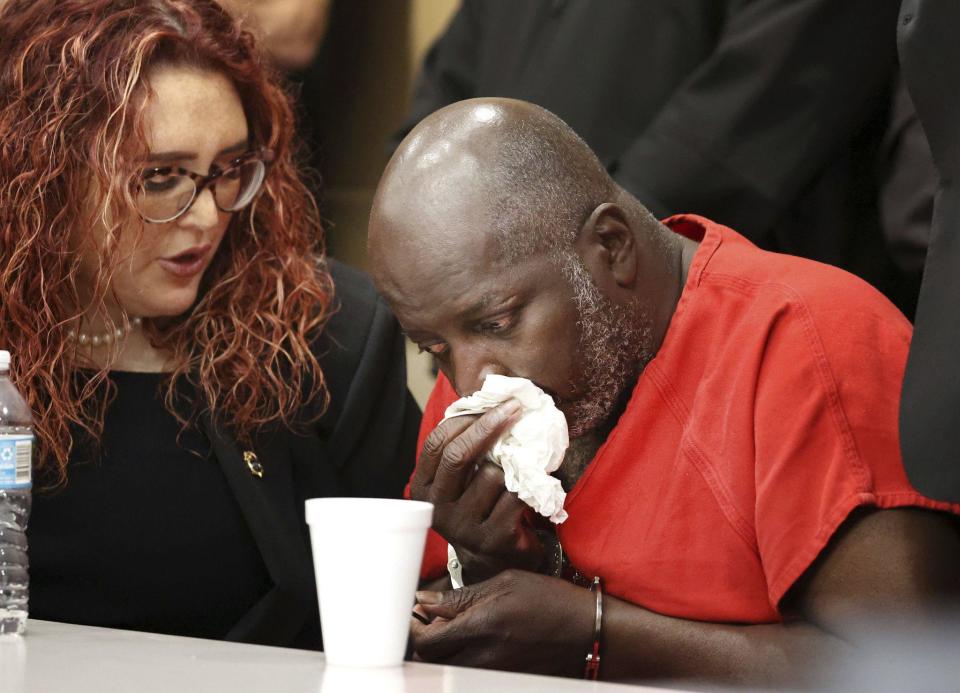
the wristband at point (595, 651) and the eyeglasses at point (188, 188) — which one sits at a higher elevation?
the eyeglasses at point (188, 188)

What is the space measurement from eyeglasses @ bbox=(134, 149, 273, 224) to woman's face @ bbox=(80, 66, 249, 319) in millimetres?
10

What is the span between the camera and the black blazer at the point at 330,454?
6.19 feet

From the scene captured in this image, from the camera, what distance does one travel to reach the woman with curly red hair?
1.80m

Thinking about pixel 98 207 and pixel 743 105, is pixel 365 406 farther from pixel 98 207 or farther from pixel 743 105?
pixel 743 105

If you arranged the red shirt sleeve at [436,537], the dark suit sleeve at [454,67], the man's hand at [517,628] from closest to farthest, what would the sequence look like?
Answer: 1. the man's hand at [517,628]
2. the red shirt sleeve at [436,537]
3. the dark suit sleeve at [454,67]

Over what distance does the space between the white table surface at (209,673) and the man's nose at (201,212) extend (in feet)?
2.49

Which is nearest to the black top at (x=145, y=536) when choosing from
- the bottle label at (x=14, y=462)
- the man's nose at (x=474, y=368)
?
the bottle label at (x=14, y=462)

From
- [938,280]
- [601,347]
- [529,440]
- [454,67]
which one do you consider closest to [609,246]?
[601,347]

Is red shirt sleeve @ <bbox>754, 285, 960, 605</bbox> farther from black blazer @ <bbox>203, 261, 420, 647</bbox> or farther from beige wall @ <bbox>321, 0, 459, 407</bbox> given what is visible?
beige wall @ <bbox>321, 0, 459, 407</bbox>

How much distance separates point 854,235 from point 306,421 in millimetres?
894

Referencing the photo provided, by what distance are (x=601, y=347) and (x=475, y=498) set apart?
0.73 feet

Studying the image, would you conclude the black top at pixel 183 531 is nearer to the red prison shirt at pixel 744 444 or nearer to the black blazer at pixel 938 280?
the red prison shirt at pixel 744 444

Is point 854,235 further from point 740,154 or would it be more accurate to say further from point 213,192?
point 213,192

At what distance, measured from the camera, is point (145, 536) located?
6.15ft
